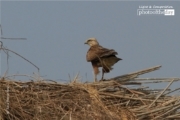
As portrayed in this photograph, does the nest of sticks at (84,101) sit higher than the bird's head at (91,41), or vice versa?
the bird's head at (91,41)

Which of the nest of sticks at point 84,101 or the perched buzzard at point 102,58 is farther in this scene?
the perched buzzard at point 102,58

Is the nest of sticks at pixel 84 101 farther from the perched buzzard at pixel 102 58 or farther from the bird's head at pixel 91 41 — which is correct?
the bird's head at pixel 91 41

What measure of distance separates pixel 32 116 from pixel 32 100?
0.18m

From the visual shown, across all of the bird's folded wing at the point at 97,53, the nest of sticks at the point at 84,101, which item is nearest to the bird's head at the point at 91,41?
the bird's folded wing at the point at 97,53

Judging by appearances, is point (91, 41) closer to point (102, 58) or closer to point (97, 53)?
point (97, 53)

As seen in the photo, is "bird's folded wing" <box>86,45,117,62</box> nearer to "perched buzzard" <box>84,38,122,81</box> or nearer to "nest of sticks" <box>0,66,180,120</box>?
"perched buzzard" <box>84,38,122,81</box>

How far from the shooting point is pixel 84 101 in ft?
16.5

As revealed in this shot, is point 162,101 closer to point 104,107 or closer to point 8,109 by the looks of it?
point 104,107

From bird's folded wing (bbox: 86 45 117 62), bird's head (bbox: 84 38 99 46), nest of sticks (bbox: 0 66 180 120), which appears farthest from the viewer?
bird's head (bbox: 84 38 99 46)

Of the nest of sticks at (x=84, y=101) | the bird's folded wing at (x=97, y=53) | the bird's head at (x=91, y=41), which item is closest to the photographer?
the nest of sticks at (x=84, y=101)

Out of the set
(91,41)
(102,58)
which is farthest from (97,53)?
(91,41)

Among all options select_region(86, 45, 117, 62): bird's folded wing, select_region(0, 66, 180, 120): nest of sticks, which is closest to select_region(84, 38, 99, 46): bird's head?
select_region(86, 45, 117, 62): bird's folded wing

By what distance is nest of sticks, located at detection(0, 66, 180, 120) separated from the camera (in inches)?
191

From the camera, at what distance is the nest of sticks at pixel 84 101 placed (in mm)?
4859
